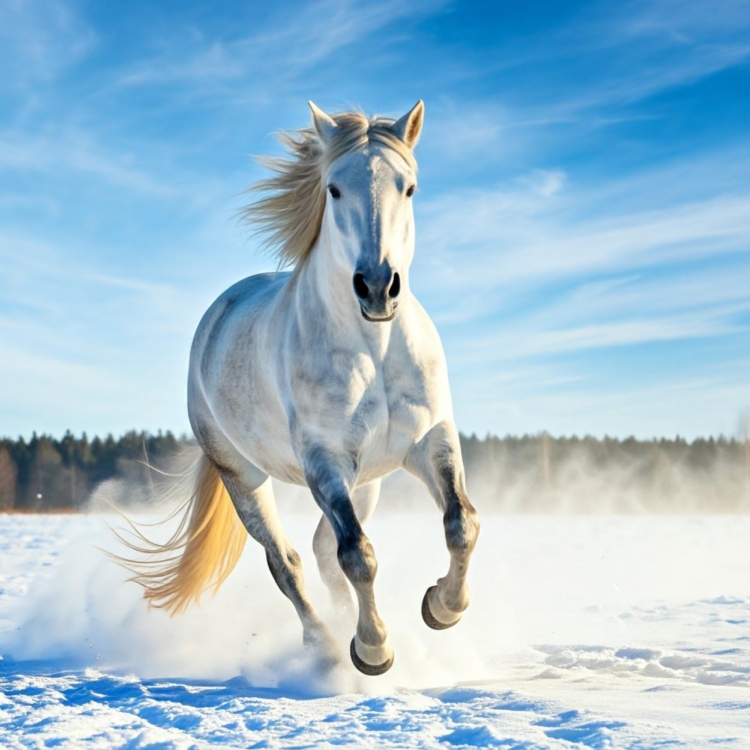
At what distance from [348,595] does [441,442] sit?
1415 millimetres

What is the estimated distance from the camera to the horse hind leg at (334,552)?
5.03 meters

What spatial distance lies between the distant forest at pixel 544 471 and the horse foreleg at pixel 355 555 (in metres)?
36.1

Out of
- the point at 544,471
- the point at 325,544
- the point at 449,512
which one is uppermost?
the point at 544,471

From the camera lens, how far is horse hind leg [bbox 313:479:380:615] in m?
5.03

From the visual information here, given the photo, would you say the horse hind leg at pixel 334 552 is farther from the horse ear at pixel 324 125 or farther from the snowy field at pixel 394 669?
the horse ear at pixel 324 125

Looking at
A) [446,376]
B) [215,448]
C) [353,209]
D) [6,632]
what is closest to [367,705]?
[446,376]

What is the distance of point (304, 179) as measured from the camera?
14.9 feet

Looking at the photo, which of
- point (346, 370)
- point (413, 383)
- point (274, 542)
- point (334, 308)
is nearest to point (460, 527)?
point (413, 383)

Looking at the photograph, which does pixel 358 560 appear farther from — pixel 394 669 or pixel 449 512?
pixel 394 669

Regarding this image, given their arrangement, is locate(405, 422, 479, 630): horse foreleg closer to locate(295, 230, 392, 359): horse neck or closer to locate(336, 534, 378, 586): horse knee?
locate(336, 534, 378, 586): horse knee

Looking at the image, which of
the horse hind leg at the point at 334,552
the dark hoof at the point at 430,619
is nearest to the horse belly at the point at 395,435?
the dark hoof at the point at 430,619

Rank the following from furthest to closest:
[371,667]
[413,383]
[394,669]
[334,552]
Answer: [334,552], [394,669], [413,383], [371,667]

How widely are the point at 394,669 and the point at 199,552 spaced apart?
6.32 ft

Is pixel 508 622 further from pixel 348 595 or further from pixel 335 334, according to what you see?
pixel 335 334
